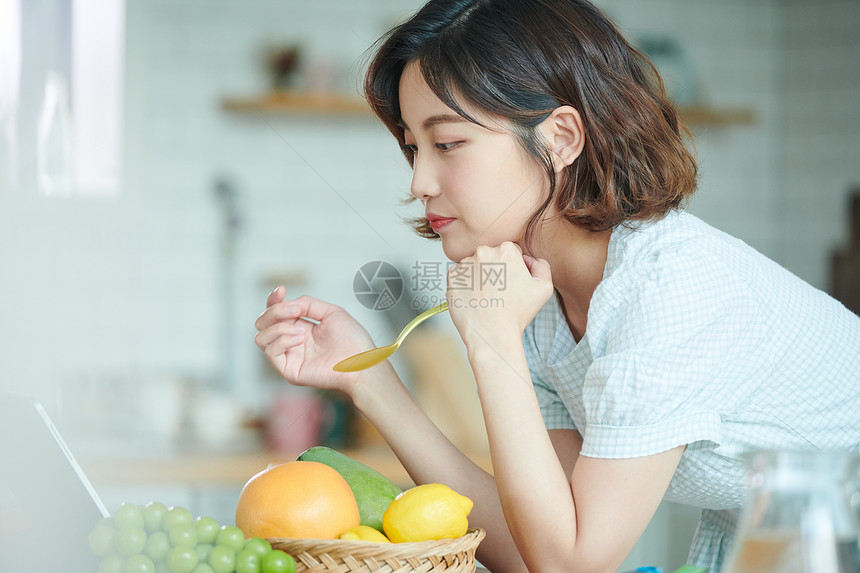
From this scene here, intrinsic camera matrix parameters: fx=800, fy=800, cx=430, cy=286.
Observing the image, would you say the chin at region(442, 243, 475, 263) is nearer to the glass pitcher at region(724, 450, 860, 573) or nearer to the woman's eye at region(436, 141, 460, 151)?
the woman's eye at region(436, 141, 460, 151)

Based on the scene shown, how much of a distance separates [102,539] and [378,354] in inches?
14.0

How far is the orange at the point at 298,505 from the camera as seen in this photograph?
54cm

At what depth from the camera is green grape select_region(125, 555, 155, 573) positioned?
45cm

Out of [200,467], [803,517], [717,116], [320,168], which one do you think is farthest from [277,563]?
[717,116]

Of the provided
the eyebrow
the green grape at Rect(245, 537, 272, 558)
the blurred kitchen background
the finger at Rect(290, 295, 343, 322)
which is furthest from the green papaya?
the blurred kitchen background

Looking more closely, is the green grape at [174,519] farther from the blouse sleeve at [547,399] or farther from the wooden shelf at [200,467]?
the blouse sleeve at [547,399]

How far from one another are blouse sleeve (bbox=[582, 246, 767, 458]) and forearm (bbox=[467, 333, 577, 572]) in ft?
0.16

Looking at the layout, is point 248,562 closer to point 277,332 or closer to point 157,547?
point 157,547

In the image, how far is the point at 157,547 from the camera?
0.46 m

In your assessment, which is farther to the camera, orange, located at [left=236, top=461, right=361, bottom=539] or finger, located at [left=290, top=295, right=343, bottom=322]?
finger, located at [left=290, top=295, right=343, bottom=322]

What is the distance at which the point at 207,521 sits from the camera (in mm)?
484

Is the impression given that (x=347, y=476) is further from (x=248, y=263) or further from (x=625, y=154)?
(x=248, y=263)

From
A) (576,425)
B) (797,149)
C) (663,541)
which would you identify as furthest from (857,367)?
(797,149)

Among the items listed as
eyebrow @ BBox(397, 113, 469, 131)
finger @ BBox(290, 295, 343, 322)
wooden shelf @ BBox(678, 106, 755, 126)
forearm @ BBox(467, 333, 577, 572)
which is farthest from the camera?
wooden shelf @ BBox(678, 106, 755, 126)
